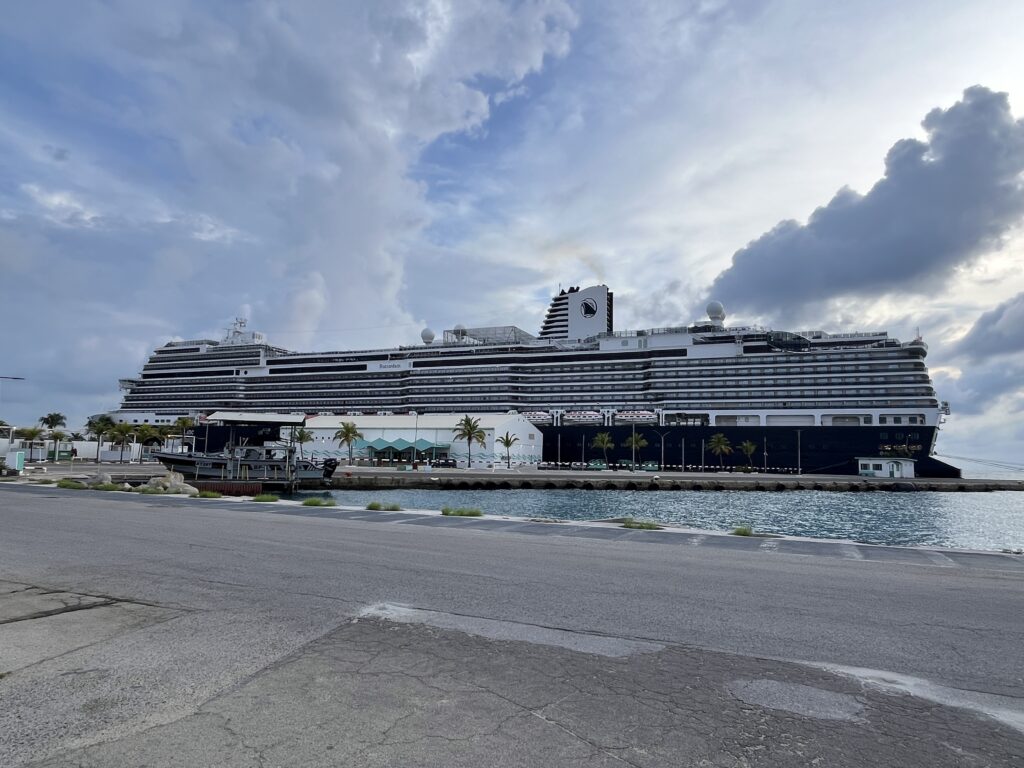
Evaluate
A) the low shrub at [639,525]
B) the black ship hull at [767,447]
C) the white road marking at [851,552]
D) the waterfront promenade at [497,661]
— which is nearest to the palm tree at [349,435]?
the black ship hull at [767,447]

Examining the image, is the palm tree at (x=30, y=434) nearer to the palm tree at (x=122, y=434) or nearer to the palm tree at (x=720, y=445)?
the palm tree at (x=122, y=434)

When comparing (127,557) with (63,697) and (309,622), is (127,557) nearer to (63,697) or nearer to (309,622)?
(309,622)

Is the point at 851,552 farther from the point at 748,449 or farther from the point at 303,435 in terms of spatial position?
the point at 303,435

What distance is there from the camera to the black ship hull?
6700 centimetres

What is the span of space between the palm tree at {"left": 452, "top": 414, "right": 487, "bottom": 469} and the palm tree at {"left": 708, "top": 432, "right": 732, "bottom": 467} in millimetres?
29000

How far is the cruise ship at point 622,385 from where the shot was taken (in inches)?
2800

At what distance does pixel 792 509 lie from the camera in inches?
1505

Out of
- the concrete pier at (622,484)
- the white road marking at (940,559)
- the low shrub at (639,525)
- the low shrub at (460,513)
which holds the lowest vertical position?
the concrete pier at (622,484)

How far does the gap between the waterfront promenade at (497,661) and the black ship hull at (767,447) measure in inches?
2599

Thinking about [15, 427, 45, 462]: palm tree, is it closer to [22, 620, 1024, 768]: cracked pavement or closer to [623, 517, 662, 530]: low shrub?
[623, 517, 662, 530]: low shrub

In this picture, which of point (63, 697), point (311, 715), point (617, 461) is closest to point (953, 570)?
point (311, 715)

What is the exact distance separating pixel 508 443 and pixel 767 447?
32022 mm

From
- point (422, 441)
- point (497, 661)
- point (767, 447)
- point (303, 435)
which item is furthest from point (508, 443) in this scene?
point (497, 661)

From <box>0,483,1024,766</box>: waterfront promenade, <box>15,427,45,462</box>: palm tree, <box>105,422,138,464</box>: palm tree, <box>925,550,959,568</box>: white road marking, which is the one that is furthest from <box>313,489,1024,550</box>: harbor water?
<box>15,427,45,462</box>: palm tree
